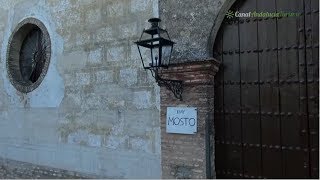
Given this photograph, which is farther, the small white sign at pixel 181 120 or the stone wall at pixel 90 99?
the stone wall at pixel 90 99

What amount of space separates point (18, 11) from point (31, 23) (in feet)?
1.58

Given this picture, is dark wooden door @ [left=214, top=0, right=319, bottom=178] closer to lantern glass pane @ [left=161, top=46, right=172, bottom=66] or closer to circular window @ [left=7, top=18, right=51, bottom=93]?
lantern glass pane @ [left=161, top=46, right=172, bottom=66]

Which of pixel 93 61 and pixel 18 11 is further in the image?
pixel 18 11

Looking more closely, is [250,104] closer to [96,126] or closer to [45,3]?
[96,126]

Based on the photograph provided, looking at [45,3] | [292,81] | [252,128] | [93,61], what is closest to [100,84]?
[93,61]

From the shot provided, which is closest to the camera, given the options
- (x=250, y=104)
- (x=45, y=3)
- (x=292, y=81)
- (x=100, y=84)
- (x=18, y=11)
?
(x=292, y=81)

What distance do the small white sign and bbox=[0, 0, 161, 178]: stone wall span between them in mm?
237

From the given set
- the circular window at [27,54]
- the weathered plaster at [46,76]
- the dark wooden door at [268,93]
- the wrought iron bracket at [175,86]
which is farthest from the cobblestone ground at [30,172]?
the dark wooden door at [268,93]

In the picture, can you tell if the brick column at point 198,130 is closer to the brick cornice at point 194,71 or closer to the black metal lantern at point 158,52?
the brick cornice at point 194,71

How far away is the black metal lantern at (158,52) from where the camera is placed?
4.39m

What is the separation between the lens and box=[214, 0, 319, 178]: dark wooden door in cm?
415

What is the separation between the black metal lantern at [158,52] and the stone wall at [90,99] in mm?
393

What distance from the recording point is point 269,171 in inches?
173

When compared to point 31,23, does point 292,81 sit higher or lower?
lower
